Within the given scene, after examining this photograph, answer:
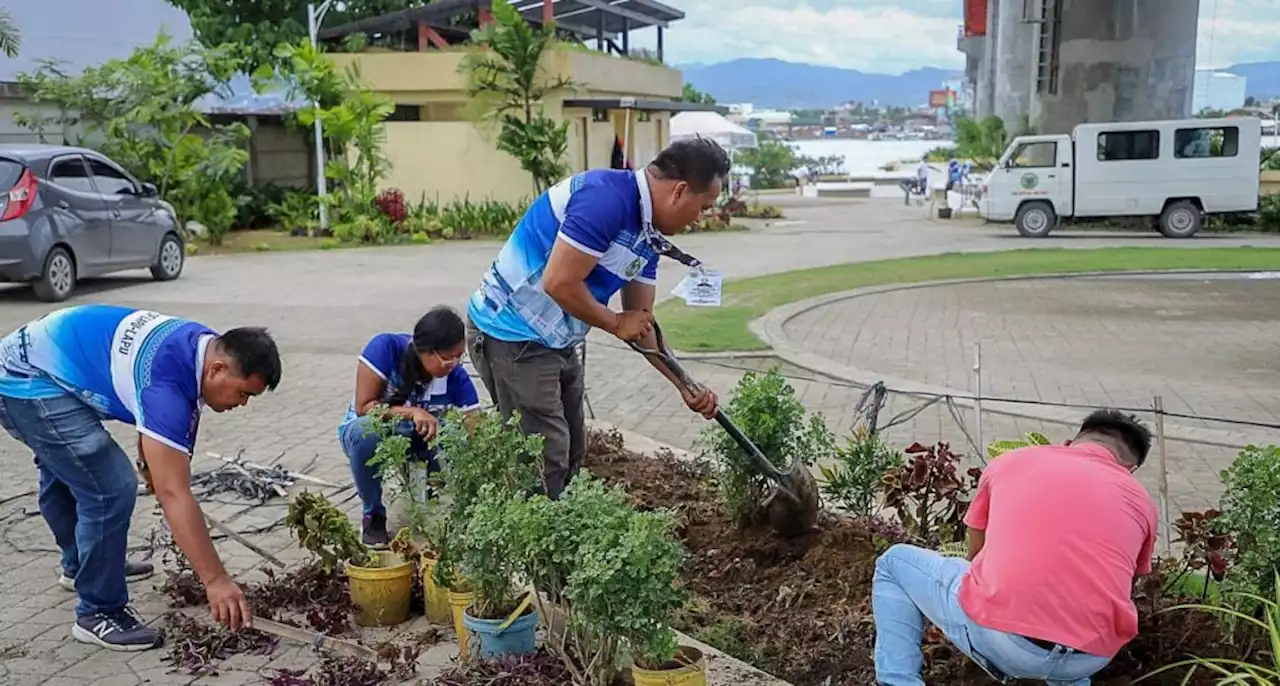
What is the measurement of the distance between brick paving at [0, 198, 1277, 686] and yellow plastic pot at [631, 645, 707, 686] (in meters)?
1.43

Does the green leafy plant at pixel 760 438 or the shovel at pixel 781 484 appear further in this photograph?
the green leafy plant at pixel 760 438

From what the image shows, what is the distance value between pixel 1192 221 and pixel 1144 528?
2026cm

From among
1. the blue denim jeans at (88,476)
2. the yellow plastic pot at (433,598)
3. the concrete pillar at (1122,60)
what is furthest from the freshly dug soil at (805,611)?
the concrete pillar at (1122,60)

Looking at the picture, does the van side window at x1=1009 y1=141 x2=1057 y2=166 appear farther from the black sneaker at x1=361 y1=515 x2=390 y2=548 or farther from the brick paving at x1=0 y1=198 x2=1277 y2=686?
the black sneaker at x1=361 y1=515 x2=390 y2=548

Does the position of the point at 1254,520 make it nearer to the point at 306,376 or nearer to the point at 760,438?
Answer: the point at 760,438

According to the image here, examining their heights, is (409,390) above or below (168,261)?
above

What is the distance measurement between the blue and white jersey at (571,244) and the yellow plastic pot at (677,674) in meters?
1.34

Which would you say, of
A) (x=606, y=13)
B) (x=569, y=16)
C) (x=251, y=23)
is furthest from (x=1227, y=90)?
(x=251, y=23)

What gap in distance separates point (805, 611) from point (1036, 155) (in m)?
19.2

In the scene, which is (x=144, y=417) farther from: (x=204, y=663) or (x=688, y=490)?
(x=688, y=490)

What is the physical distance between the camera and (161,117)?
58.8 feet

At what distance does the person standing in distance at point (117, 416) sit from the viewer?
3.42 meters

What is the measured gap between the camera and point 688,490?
5.29 m

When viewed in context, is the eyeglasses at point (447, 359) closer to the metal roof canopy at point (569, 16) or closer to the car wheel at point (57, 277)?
the car wheel at point (57, 277)
